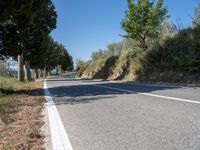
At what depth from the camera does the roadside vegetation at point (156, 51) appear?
20.5m

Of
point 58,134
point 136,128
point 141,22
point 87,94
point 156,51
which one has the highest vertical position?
point 141,22

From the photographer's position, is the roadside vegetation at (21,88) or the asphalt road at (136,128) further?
the roadside vegetation at (21,88)

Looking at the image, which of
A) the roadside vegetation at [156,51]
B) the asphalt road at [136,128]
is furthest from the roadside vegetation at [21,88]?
the roadside vegetation at [156,51]

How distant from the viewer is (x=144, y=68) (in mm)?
25641

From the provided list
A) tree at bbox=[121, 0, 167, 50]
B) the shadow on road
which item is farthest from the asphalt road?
tree at bbox=[121, 0, 167, 50]

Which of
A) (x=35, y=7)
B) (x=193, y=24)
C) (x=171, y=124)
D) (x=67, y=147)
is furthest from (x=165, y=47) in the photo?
(x=67, y=147)

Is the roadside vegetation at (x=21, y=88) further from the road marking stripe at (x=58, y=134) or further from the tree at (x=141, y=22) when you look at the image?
the tree at (x=141, y=22)

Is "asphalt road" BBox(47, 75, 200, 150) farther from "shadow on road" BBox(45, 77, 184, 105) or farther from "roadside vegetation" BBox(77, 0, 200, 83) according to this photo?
"roadside vegetation" BBox(77, 0, 200, 83)

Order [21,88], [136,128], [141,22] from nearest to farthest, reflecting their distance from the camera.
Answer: [136,128]
[21,88]
[141,22]

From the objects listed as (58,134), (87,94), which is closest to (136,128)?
(58,134)

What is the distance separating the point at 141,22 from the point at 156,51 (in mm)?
7408

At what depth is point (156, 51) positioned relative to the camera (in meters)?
24.8

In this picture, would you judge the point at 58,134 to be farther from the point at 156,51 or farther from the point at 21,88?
the point at 156,51

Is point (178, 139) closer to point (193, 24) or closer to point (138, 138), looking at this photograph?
point (138, 138)
